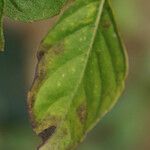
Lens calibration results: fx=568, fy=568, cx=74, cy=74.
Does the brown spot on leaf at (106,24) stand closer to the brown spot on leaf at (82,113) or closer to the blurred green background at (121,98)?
the brown spot on leaf at (82,113)

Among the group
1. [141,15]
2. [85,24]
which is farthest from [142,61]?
[85,24]

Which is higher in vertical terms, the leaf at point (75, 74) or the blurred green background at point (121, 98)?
the leaf at point (75, 74)

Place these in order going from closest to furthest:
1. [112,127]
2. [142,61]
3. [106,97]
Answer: [106,97], [112,127], [142,61]

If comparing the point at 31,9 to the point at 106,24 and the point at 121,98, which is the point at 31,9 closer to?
the point at 106,24

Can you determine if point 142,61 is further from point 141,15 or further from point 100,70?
point 100,70

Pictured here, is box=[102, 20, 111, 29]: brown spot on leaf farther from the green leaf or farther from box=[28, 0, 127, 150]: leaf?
the green leaf

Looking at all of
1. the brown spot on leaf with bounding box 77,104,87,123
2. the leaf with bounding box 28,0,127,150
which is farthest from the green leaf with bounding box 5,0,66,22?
the brown spot on leaf with bounding box 77,104,87,123

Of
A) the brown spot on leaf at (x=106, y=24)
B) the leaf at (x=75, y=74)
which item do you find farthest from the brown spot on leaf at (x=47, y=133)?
the brown spot on leaf at (x=106, y=24)
